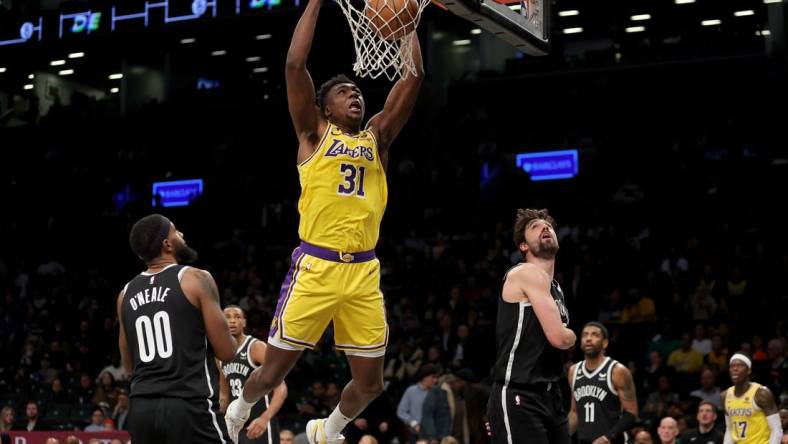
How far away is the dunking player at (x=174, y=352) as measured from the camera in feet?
18.7

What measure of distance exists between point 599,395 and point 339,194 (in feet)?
14.1

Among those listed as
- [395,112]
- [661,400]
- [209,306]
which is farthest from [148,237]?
[661,400]

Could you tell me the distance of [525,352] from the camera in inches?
255

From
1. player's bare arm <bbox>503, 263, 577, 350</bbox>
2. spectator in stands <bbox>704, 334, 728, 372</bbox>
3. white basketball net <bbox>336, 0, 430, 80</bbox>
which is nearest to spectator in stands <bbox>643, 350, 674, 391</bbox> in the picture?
spectator in stands <bbox>704, 334, 728, 372</bbox>

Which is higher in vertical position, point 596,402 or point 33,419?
point 596,402

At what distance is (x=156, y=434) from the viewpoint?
18.6 feet

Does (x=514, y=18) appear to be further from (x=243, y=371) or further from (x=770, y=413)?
(x=770, y=413)

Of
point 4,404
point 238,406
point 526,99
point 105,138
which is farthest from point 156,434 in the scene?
point 105,138

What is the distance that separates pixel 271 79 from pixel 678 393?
59.8ft

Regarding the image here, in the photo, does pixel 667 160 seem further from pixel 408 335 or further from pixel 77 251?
pixel 77 251

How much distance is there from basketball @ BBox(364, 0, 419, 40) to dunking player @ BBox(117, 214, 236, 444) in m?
1.89

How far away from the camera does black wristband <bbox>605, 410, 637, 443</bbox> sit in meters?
9.34

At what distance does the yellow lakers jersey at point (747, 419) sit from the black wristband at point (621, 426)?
7.91 ft

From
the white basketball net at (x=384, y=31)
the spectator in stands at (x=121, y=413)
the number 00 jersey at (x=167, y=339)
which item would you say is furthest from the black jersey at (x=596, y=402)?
the spectator in stands at (x=121, y=413)
